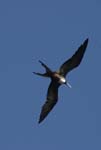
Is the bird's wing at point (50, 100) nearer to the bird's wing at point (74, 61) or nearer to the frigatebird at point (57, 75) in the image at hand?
the frigatebird at point (57, 75)

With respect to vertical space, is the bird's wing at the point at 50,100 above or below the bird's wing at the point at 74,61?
below

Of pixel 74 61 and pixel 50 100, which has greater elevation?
pixel 74 61

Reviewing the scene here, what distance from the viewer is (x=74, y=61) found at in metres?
34.4

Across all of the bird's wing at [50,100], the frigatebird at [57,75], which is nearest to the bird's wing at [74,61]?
the frigatebird at [57,75]

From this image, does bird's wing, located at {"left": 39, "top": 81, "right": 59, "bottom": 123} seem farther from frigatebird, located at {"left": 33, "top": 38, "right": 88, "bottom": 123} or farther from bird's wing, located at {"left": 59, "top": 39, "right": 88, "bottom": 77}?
bird's wing, located at {"left": 59, "top": 39, "right": 88, "bottom": 77}

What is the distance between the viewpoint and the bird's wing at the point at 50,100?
35.1 m

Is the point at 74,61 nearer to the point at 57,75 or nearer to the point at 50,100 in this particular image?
the point at 57,75

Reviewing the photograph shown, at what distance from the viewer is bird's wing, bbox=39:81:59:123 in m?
35.1

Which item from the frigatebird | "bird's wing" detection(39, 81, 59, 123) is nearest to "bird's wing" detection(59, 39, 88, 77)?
the frigatebird

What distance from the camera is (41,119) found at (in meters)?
35.2

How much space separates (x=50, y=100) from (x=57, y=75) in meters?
2.16

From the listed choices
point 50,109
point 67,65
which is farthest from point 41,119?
point 67,65

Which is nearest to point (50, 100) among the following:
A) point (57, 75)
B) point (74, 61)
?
point (57, 75)

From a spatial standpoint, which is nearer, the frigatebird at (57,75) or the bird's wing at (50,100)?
the frigatebird at (57,75)
